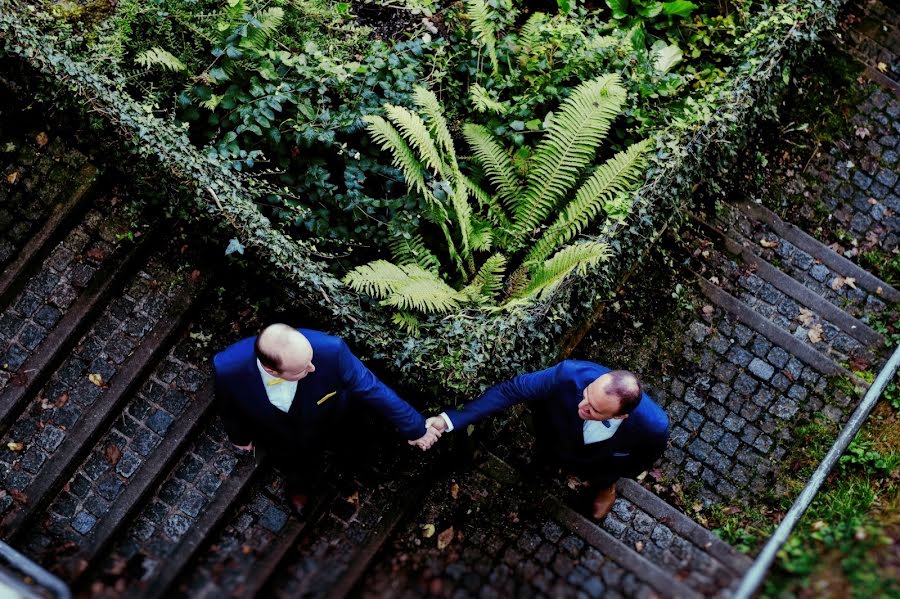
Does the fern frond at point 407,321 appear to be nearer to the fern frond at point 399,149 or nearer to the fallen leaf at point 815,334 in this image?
the fern frond at point 399,149

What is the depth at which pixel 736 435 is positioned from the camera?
559 centimetres

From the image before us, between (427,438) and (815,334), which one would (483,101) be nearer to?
(427,438)

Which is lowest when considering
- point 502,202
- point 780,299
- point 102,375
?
point 102,375

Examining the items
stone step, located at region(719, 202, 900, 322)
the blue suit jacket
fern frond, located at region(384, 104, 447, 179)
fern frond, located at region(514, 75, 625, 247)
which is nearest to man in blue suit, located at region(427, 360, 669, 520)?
the blue suit jacket

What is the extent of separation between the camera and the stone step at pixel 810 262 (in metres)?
6.12

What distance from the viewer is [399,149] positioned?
518 centimetres

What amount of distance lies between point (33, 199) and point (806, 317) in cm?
621

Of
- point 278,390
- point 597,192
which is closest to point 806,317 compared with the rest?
point 597,192

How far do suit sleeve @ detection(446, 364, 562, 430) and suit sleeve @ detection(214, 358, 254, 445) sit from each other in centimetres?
133

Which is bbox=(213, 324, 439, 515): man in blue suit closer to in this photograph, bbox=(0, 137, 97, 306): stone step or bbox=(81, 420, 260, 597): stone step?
bbox=(81, 420, 260, 597): stone step

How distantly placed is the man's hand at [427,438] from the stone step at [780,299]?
2.88m

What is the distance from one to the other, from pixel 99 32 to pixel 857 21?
7093 millimetres

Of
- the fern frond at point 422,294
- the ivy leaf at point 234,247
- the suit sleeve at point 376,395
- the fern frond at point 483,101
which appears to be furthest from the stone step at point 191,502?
the fern frond at point 483,101

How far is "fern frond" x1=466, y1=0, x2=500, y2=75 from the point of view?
19.1 feet
